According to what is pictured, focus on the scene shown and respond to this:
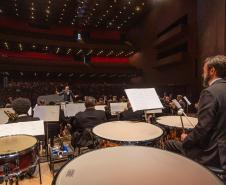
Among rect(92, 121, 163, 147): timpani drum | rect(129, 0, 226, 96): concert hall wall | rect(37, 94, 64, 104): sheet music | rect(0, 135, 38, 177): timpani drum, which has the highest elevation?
rect(129, 0, 226, 96): concert hall wall

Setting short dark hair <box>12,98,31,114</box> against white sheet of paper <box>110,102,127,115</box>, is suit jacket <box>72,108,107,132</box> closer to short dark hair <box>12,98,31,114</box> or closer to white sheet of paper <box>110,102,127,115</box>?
short dark hair <box>12,98,31,114</box>

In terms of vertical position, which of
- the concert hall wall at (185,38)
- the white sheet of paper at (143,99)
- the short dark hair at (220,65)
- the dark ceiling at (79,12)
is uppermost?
the dark ceiling at (79,12)

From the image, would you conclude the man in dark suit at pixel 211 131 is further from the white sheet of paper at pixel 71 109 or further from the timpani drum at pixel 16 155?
the white sheet of paper at pixel 71 109

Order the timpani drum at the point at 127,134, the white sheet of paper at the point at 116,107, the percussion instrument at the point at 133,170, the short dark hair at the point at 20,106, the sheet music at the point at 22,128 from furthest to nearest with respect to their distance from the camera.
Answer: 1. the white sheet of paper at the point at 116,107
2. the short dark hair at the point at 20,106
3. the sheet music at the point at 22,128
4. the timpani drum at the point at 127,134
5. the percussion instrument at the point at 133,170

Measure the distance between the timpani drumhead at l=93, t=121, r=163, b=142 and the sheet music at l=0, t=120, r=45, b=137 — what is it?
75 centimetres

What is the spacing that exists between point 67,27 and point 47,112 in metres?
18.4

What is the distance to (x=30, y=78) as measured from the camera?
19.1 metres

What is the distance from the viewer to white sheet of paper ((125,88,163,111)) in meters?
2.85

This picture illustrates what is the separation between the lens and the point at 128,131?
2.63 meters

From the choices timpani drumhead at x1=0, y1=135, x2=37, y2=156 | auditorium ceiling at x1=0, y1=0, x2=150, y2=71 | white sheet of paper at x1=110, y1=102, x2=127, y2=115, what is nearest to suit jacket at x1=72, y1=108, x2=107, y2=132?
timpani drumhead at x1=0, y1=135, x2=37, y2=156

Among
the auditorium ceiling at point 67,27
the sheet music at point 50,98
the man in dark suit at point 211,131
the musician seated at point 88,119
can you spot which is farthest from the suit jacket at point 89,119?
the auditorium ceiling at point 67,27

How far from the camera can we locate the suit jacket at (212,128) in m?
1.94

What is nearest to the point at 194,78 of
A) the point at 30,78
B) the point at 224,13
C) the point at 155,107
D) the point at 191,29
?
the point at 191,29

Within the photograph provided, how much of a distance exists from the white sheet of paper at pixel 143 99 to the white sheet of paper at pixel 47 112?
78.6 inches
